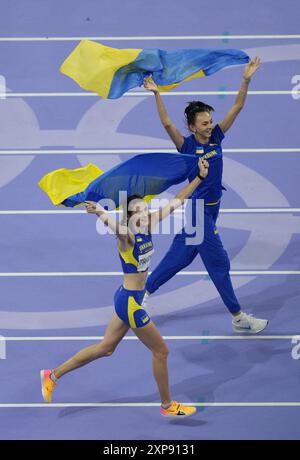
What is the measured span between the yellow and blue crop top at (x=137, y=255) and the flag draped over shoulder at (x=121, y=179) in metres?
0.45

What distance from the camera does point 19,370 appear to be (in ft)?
30.3


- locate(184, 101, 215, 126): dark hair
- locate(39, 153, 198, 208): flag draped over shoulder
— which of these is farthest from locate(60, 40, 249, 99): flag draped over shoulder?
locate(39, 153, 198, 208): flag draped over shoulder

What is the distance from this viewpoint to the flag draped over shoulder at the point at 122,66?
8.96 metres

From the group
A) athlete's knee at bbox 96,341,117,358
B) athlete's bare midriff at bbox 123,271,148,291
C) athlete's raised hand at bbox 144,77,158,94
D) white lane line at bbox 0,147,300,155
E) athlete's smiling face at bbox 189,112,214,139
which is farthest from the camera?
white lane line at bbox 0,147,300,155

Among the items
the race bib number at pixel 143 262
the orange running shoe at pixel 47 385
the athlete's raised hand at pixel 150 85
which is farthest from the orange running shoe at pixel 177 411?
the athlete's raised hand at pixel 150 85

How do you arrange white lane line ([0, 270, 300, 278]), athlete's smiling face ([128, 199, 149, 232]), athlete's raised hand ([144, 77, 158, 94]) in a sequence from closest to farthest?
athlete's smiling face ([128, 199, 149, 232]) → athlete's raised hand ([144, 77, 158, 94]) → white lane line ([0, 270, 300, 278])

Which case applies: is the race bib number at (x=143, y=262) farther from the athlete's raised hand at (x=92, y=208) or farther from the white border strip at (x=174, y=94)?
the white border strip at (x=174, y=94)

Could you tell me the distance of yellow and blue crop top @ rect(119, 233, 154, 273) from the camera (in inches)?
320

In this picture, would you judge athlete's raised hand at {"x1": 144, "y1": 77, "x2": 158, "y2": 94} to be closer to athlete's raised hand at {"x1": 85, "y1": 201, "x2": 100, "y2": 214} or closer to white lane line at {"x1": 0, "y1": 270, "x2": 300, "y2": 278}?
athlete's raised hand at {"x1": 85, "y1": 201, "x2": 100, "y2": 214}

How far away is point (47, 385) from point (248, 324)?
2.05 m

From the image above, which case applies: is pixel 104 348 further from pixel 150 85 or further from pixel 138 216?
pixel 150 85

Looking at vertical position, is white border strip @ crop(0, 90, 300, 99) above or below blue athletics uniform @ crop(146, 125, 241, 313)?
above

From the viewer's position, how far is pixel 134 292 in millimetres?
8211

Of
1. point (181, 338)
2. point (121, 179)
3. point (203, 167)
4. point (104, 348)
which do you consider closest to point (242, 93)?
point (203, 167)
